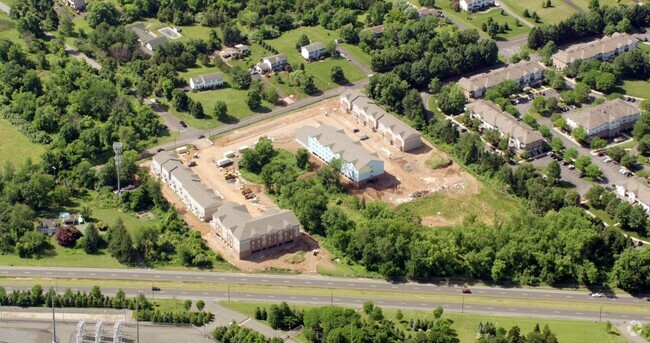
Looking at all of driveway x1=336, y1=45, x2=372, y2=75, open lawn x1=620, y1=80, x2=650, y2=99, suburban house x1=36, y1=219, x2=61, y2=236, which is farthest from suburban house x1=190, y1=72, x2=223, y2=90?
open lawn x1=620, y1=80, x2=650, y2=99

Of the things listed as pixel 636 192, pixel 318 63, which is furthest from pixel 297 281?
pixel 318 63

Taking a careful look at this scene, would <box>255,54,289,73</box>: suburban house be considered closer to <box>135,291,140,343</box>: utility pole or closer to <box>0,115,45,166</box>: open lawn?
<box>0,115,45,166</box>: open lawn

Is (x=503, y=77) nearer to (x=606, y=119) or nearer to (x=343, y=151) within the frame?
(x=606, y=119)

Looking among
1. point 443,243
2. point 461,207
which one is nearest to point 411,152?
point 461,207

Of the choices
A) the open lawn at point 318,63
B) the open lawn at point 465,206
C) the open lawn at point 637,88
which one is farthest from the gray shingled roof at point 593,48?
the open lawn at point 465,206

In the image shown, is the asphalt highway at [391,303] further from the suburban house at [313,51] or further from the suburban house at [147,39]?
the suburban house at [147,39]
